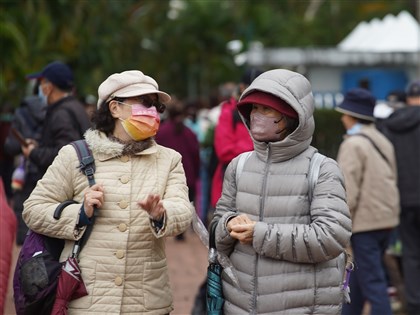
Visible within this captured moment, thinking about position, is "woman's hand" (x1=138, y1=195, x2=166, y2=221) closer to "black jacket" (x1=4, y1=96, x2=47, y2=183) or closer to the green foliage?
"black jacket" (x1=4, y1=96, x2=47, y2=183)

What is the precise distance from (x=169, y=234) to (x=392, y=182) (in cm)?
340

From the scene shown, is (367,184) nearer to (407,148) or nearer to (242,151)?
(242,151)

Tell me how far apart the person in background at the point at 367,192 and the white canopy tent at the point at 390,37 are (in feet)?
43.5

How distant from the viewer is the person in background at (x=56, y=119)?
725cm

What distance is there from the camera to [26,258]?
16.4 feet

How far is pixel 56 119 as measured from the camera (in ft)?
23.8

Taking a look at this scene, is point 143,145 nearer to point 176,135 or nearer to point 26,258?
point 26,258

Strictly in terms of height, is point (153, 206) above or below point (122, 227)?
above

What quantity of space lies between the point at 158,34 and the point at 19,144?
102 ft

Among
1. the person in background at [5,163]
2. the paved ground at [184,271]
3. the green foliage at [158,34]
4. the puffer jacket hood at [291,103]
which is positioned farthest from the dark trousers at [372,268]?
the green foliage at [158,34]

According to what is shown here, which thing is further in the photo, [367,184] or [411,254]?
[411,254]

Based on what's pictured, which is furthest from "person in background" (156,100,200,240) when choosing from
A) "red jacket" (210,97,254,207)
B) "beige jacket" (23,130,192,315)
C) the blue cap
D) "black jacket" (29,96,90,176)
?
"beige jacket" (23,130,192,315)

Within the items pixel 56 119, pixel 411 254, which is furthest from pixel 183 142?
pixel 56 119

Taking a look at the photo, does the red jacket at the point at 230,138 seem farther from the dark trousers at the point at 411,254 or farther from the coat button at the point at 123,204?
the coat button at the point at 123,204
